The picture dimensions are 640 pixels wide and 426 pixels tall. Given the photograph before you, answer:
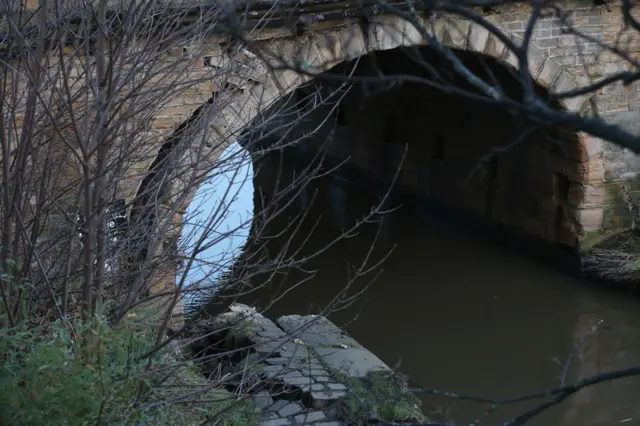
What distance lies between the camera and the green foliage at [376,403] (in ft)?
16.5

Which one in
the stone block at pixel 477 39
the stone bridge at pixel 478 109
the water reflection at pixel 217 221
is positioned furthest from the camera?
the stone block at pixel 477 39

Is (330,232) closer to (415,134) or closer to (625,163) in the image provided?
(415,134)

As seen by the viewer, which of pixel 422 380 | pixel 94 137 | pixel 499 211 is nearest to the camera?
pixel 94 137

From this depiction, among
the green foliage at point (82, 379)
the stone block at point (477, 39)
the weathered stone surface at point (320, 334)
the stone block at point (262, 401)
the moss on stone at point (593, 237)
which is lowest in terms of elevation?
the moss on stone at point (593, 237)

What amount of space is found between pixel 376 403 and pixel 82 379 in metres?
2.34

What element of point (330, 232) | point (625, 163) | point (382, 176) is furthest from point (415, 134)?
point (625, 163)

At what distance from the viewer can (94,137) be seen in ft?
12.6

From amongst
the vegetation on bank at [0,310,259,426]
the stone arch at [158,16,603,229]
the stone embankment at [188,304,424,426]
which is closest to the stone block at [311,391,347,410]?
the stone embankment at [188,304,424,426]

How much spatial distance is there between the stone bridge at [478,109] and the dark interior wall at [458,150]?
0.06 ft

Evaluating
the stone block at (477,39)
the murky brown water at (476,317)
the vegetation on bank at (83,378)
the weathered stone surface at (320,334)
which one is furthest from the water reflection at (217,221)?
the stone block at (477,39)

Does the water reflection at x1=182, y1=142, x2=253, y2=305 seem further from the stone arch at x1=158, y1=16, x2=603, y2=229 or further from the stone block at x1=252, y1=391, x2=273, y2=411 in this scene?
the stone arch at x1=158, y1=16, x2=603, y2=229

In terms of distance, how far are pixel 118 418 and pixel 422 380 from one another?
4897 mm

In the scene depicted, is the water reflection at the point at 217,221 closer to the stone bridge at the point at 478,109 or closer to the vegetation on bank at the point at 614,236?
the stone bridge at the point at 478,109

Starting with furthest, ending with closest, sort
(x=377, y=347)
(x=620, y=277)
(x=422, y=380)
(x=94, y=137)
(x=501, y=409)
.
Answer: (x=620, y=277) < (x=377, y=347) < (x=422, y=380) < (x=501, y=409) < (x=94, y=137)
